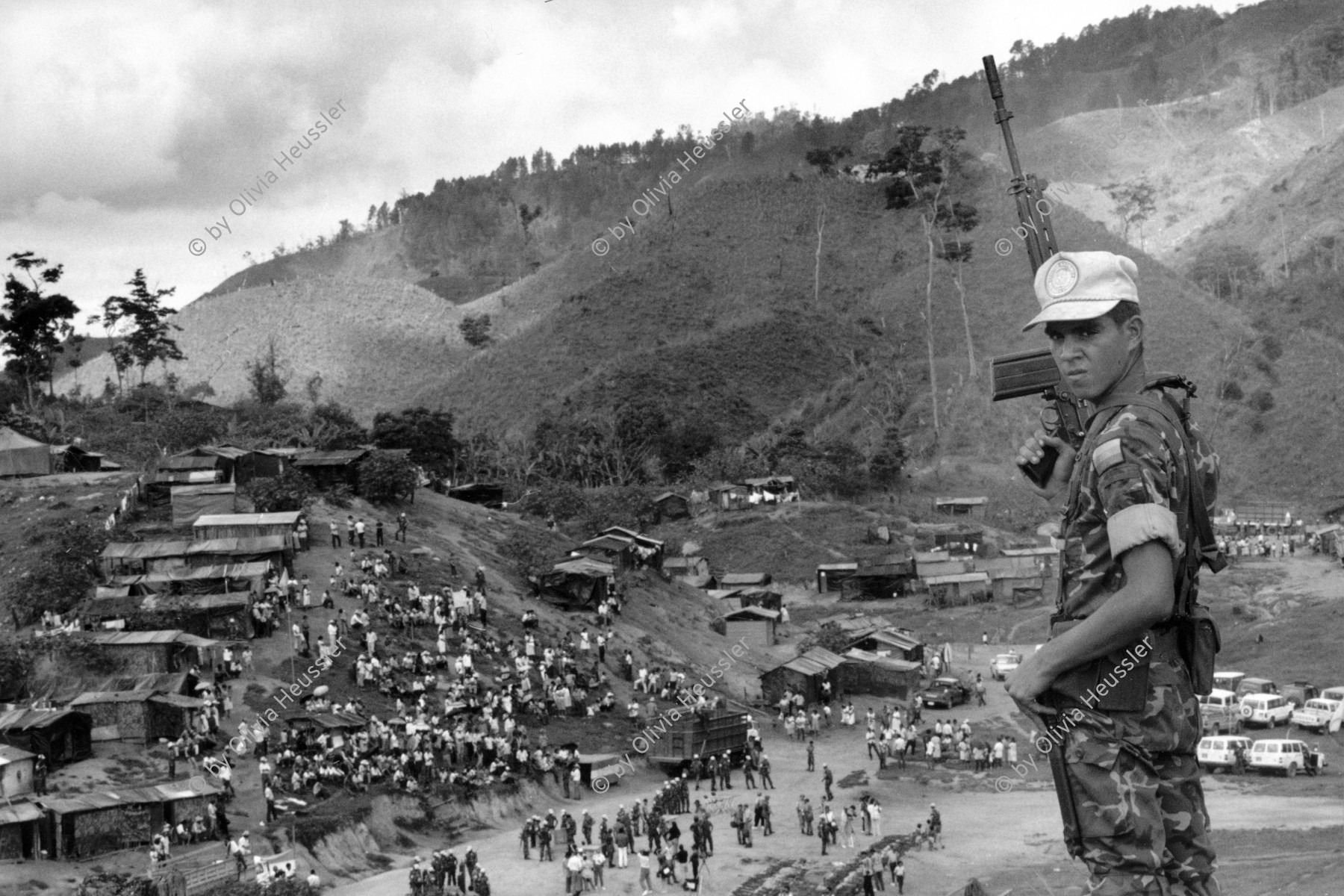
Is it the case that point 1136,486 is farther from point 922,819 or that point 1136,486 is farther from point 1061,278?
point 922,819

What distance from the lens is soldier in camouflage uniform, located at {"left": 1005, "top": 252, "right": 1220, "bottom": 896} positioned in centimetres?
395

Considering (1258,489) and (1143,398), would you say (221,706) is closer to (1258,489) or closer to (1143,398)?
(1143,398)

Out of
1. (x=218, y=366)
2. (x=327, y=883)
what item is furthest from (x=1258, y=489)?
(x=218, y=366)

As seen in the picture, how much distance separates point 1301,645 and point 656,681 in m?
24.6

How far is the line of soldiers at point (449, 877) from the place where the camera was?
28.8 meters

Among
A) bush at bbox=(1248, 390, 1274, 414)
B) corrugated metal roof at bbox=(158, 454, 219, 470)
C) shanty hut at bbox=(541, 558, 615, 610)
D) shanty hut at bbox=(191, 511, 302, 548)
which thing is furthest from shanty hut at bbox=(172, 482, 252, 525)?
bush at bbox=(1248, 390, 1274, 414)

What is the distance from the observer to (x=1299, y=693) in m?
46.0

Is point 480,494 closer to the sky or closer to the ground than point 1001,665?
closer to the sky

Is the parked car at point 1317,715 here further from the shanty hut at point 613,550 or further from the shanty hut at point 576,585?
the shanty hut at point 613,550

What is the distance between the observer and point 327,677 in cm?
4184

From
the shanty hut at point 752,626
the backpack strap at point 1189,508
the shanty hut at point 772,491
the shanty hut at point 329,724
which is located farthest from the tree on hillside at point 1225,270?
the backpack strap at point 1189,508

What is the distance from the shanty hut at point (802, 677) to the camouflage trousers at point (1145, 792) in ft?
154

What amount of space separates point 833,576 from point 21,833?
51.5 m

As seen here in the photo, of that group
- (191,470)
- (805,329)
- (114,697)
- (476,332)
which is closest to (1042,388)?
(114,697)
